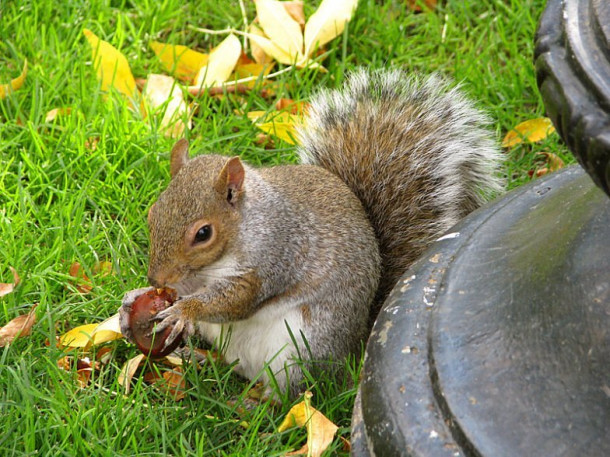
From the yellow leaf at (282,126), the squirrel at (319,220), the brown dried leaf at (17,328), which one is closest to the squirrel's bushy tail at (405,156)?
the squirrel at (319,220)

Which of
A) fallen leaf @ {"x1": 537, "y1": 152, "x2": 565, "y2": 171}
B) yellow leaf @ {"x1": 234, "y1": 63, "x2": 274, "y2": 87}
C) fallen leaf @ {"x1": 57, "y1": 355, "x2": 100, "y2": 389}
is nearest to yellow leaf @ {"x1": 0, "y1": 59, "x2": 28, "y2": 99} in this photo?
yellow leaf @ {"x1": 234, "y1": 63, "x2": 274, "y2": 87}

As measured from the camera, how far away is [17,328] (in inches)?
64.7

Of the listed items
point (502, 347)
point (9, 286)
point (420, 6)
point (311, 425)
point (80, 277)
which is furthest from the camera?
point (420, 6)

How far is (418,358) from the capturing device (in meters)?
1.11

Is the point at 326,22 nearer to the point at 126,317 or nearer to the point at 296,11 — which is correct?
the point at 296,11

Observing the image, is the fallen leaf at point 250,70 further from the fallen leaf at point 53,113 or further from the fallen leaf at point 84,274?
the fallen leaf at point 84,274

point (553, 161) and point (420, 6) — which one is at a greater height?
point (420, 6)

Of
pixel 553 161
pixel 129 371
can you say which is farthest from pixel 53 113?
pixel 553 161

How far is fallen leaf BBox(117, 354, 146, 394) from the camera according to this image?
159 centimetres

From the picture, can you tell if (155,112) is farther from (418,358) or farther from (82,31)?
(418,358)

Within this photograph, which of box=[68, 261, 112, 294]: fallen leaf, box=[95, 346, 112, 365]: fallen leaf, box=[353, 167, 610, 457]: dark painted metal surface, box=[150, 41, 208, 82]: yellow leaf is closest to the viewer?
box=[353, 167, 610, 457]: dark painted metal surface

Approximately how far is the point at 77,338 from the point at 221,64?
2.81 feet

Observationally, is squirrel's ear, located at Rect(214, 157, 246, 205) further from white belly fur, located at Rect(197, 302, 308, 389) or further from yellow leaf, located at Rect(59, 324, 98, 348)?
yellow leaf, located at Rect(59, 324, 98, 348)

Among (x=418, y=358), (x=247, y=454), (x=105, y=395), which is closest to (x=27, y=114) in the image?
(x=105, y=395)
